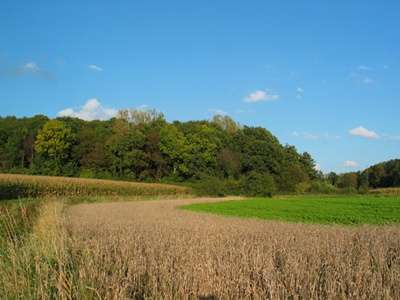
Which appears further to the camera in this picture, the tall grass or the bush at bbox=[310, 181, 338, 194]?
the bush at bbox=[310, 181, 338, 194]

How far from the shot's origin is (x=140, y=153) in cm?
8069

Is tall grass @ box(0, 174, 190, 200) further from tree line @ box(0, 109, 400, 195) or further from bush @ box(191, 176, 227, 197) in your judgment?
tree line @ box(0, 109, 400, 195)

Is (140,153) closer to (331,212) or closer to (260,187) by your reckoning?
(260,187)

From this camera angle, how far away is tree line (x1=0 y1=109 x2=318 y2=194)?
8038 centimetres

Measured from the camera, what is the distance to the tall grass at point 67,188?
4176 centimetres

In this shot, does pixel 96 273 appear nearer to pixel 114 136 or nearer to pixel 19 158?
pixel 114 136

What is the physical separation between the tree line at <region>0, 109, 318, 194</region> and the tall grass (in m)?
15.5

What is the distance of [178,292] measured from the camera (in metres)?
→ 4.71

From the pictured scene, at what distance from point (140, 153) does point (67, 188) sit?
102ft

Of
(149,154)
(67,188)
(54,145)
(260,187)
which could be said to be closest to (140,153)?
(149,154)

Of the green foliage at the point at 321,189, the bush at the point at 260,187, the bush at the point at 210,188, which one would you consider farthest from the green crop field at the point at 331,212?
the green foliage at the point at 321,189

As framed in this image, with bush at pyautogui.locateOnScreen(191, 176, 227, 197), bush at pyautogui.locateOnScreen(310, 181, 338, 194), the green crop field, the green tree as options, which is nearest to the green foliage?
bush at pyautogui.locateOnScreen(310, 181, 338, 194)

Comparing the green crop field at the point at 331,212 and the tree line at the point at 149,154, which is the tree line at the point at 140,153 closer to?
the tree line at the point at 149,154

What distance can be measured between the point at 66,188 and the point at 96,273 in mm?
46312
